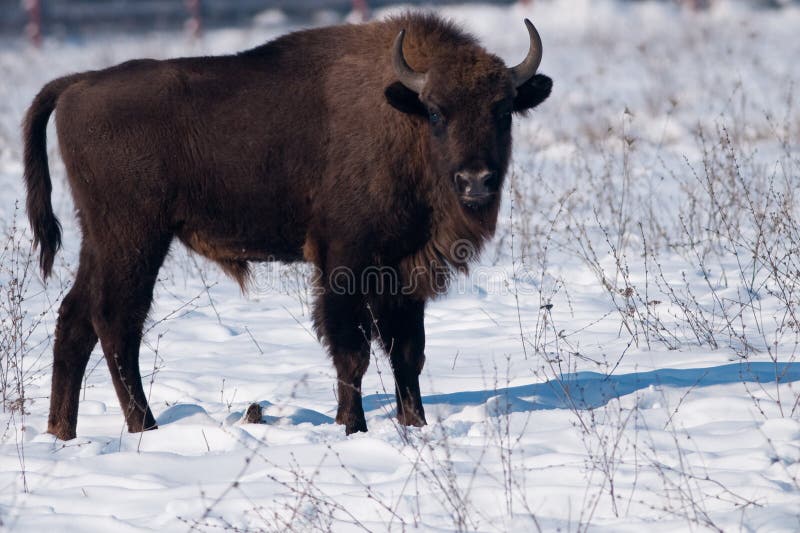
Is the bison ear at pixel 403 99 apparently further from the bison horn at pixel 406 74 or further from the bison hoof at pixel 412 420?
the bison hoof at pixel 412 420

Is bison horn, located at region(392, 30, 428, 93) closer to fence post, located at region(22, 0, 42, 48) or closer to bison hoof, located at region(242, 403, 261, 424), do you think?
bison hoof, located at region(242, 403, 261, 424)

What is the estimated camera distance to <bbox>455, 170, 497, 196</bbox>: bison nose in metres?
5.50

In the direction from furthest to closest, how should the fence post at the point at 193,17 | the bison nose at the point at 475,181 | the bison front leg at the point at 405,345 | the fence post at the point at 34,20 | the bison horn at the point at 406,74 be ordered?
1. the fence post at the point at 193,17
2. the fence post at the point at 34,20
3. the bison front leg at the point at 405,345
4. the bison horn at the point at 406,74
5. the bison nose at the point at 475,181

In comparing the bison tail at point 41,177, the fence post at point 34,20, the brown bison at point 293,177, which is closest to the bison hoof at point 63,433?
the brown bison at point 293,177

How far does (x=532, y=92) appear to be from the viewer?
6.16 m

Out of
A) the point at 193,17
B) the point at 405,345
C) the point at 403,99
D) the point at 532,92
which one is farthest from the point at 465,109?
the point at 193,17

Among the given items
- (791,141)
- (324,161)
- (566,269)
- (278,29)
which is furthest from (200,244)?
(278,29)

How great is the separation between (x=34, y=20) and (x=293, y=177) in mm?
23441

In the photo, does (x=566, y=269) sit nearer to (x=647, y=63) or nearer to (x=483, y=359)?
(x=483, y=359)

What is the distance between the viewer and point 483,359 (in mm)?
6777

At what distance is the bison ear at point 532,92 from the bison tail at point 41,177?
2569 mm

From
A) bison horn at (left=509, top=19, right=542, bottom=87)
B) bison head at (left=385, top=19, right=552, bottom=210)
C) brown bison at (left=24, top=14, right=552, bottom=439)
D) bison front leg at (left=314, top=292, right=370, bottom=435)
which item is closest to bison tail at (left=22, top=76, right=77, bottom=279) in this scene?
brown bison at (left=24, top=14, right=552, bottom=439)

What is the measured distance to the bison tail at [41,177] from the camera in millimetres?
5969

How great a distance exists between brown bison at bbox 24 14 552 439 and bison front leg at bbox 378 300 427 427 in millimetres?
11
